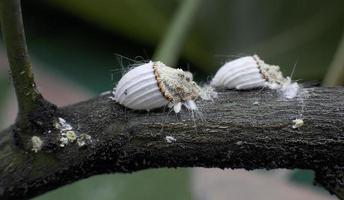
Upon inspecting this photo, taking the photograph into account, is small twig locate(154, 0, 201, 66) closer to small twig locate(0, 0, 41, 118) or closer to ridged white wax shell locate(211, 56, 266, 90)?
ridged white wax shell locate(211, 56, 266, 90)

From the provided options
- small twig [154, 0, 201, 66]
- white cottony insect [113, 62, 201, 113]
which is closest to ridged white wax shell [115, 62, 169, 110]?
white cottony insect [113, 62, 201, 113]

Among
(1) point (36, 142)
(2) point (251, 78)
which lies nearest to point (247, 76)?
(2) point (251, 78)

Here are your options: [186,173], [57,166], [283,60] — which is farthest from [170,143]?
[283,60]

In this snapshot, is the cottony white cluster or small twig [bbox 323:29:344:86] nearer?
the cottony white cluster

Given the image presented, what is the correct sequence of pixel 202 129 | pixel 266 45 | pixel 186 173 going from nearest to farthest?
1. pixel 202 129
2. pixel 186 173
3. pixel 266 45

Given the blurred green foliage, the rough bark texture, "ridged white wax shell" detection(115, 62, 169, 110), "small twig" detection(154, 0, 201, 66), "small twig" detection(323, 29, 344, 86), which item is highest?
"small twig" detection(154, 0, 201, 66)

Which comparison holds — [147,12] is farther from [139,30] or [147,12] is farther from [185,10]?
[185,10]

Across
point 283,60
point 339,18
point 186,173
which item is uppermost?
point 339,18
